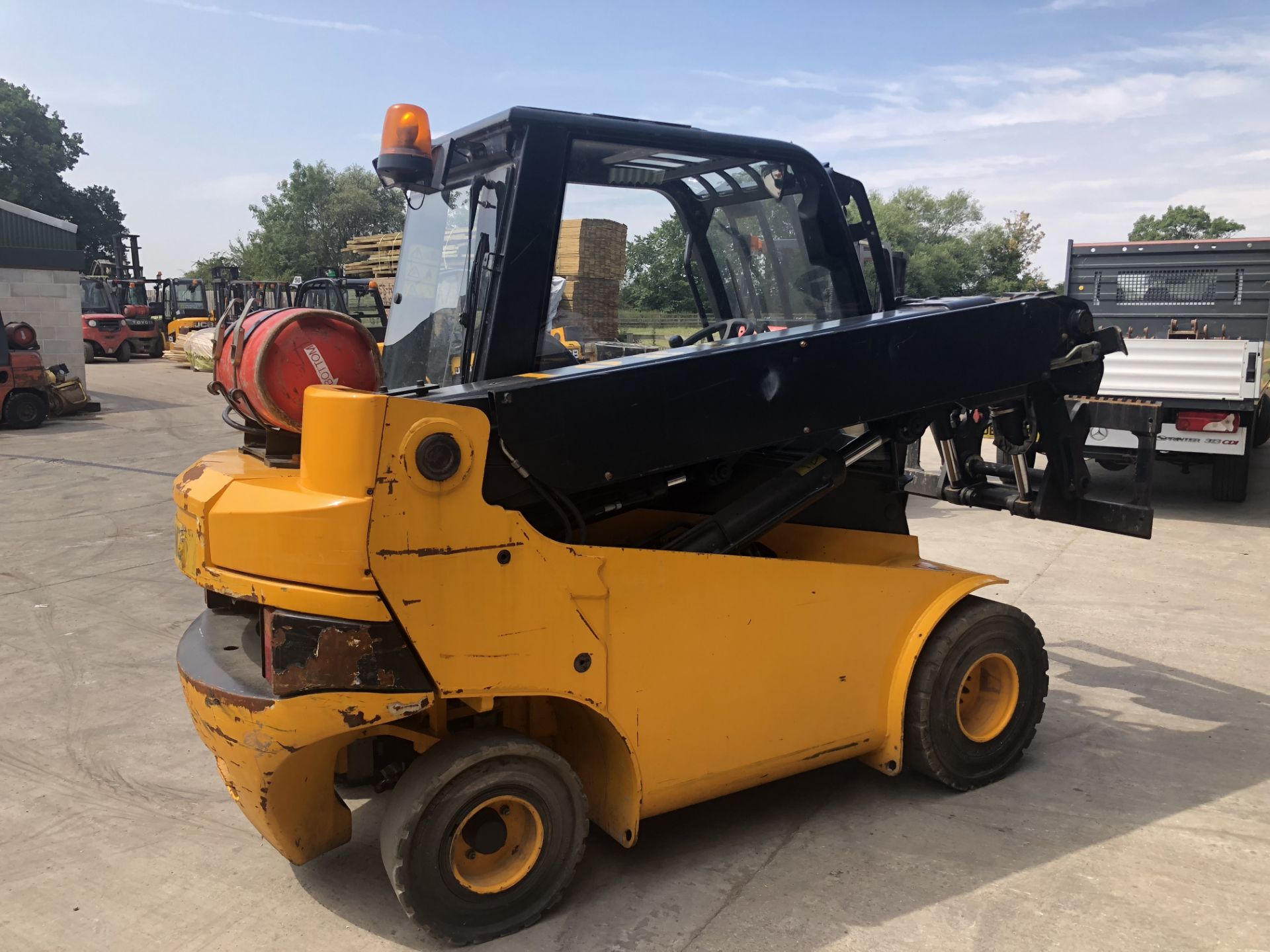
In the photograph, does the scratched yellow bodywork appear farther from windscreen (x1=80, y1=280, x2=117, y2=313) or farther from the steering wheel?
windscreen (x1=80, y1=280, x2=117, y2=313)

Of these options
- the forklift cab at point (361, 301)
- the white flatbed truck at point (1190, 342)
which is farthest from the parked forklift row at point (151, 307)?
the white flatbed truck at point (1190, 342)

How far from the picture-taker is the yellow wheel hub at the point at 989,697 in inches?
155

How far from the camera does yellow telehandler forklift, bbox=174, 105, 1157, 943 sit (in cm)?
266

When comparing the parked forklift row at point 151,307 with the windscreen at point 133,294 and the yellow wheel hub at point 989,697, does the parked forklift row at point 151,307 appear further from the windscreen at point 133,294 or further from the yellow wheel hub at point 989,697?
the yellow wheel hub at point 989,697

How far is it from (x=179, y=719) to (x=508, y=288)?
2921mm

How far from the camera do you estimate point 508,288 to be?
9.82 ft

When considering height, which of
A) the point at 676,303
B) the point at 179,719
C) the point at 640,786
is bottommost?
the point at 179,719

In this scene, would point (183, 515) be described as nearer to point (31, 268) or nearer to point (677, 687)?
point (677, 687)

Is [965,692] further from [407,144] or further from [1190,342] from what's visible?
[1190,342]

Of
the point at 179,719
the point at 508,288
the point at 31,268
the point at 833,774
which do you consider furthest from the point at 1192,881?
the point at 31,268

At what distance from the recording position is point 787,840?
11.4ft

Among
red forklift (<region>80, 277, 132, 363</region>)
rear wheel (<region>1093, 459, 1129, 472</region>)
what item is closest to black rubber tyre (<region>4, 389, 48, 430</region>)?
red forklift (<region>80, 277, 132, 363</region>)

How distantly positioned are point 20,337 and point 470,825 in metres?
15.6

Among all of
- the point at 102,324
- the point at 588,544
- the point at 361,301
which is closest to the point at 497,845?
the point at 588,544
